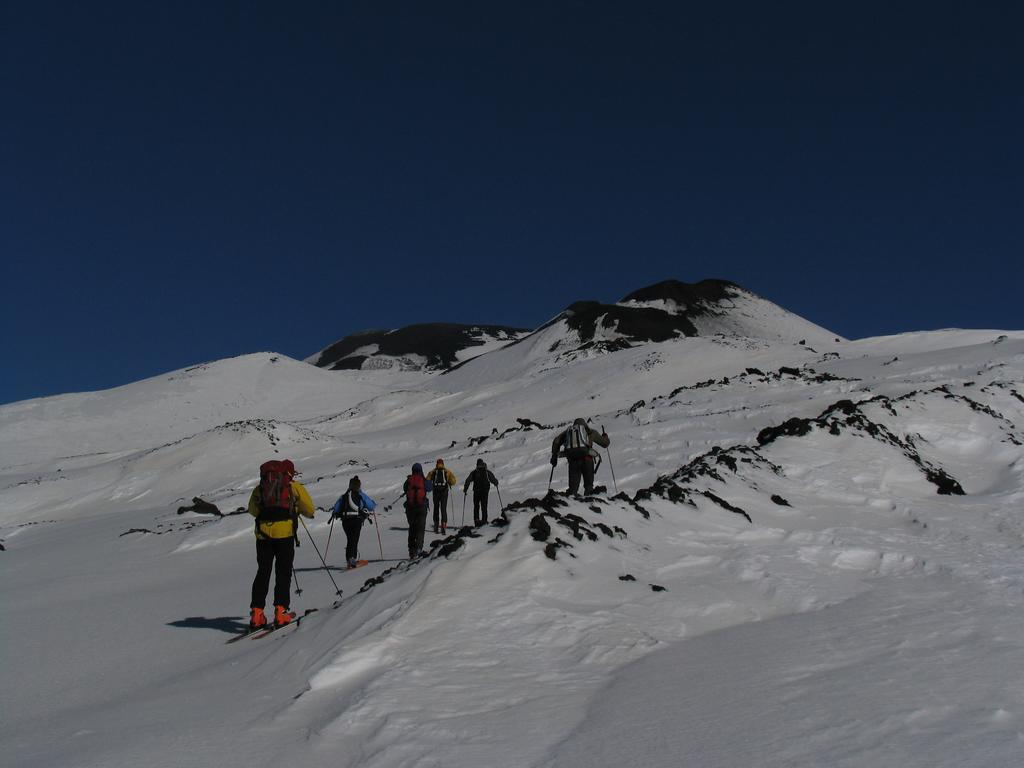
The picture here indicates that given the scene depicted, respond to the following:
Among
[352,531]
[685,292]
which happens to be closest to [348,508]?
[352,531]

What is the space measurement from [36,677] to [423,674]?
13.4 feet

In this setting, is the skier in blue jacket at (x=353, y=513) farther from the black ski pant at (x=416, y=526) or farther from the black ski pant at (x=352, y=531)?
the black ski pant at (x=416, y=526)

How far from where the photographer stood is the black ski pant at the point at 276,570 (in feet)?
24.0

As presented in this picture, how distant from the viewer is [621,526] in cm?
888

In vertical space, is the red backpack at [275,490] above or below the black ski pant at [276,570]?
above

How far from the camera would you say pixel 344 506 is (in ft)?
39.7

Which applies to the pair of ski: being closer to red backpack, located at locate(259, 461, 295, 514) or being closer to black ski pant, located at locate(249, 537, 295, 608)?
black ski pant, located at locate(249, 537, 295, 608)

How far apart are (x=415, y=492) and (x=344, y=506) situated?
4.05 ft

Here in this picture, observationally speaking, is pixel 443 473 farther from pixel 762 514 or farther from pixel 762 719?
pixel 762 719

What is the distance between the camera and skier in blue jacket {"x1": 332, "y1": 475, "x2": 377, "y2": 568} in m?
11.7

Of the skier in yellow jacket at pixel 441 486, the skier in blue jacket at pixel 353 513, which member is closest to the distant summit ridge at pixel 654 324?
the skier in yellow jacket at pixel 441 486

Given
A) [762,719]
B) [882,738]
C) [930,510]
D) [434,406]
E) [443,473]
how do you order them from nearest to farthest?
[882,738] < [762,719] < [930,510] < [443,473] < [434,406]

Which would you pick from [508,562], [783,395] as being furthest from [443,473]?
[783,395]

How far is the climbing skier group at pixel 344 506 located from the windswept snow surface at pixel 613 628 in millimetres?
607
